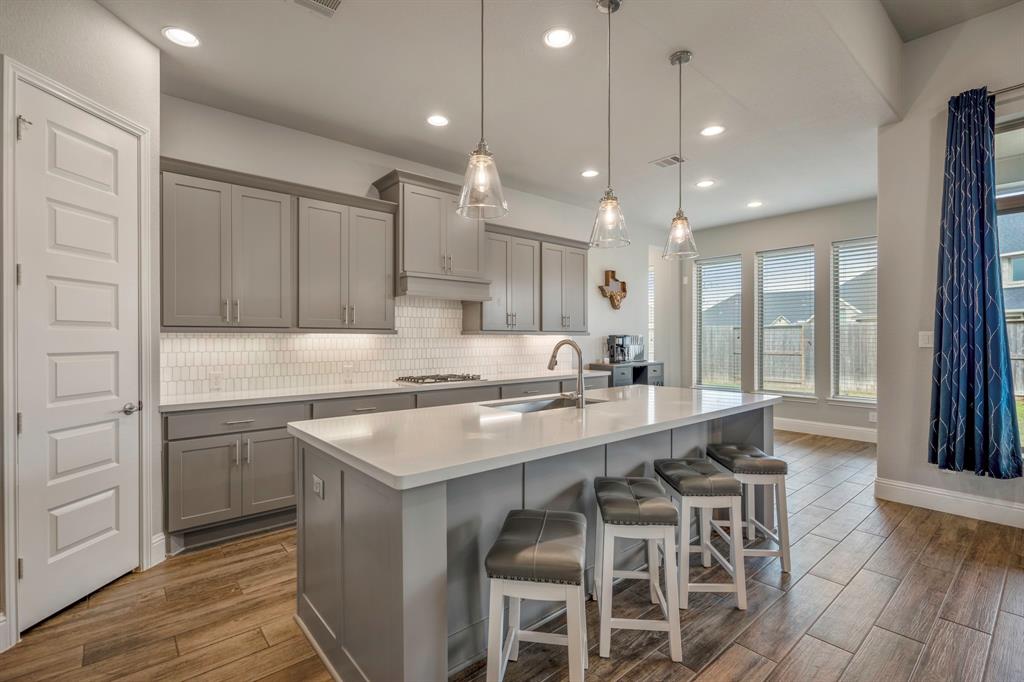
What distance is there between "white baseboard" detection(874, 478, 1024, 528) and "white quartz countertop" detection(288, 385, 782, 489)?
1.78m

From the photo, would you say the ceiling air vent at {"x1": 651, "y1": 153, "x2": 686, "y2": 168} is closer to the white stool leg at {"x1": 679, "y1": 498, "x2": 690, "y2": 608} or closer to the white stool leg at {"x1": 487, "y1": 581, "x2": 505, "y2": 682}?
the white stool leg at {"x1": 679, "y1": 498, "x2": 690, "y2": 608}

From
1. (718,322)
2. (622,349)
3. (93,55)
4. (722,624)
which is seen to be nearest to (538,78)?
(93,55)

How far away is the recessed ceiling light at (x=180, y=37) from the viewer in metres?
2.66

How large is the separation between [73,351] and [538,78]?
9.84ft

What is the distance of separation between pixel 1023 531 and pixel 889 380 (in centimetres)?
120

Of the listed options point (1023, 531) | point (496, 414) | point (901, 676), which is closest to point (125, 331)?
point (496, 414)

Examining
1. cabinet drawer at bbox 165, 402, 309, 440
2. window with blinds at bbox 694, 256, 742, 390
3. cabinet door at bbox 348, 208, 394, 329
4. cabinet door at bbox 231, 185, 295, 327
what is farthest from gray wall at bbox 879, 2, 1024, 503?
cabinet door at bbox 231, 185, 295, 327

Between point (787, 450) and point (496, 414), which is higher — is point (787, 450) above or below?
below

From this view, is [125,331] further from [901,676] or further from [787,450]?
[787,450]

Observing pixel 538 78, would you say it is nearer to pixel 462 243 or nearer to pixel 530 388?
pixel 462 243

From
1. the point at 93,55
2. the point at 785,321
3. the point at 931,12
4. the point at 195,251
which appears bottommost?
the point at 785,321

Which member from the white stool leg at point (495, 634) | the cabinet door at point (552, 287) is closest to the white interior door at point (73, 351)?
the white stool leg at point (495, 634)

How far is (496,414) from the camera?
7.99ft

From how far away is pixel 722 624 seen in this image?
215 centimetres
